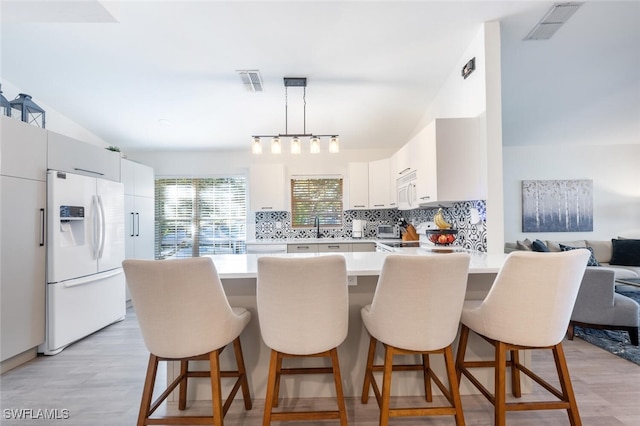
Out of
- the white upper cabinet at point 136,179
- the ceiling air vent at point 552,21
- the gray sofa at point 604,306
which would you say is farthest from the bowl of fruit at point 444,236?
the white upper cabinet at point 136,179

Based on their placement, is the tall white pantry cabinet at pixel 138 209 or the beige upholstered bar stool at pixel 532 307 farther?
the tall white pantry cabinet at pixel 138 209

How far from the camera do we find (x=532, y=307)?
148 cm

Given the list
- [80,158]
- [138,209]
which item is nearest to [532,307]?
[80,158]

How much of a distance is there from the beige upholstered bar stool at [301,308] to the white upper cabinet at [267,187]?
3.32 m

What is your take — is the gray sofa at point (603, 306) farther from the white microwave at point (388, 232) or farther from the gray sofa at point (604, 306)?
the white microwave at point (388, 232)

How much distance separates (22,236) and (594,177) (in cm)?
781

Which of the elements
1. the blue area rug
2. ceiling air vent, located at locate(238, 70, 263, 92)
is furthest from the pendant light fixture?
the blue area rug

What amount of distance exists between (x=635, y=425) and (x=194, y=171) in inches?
221

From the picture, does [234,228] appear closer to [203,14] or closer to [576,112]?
[203,14]

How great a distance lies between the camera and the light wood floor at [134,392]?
177 centimetres

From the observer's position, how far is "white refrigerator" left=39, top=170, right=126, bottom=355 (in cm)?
267

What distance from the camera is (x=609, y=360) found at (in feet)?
8.05

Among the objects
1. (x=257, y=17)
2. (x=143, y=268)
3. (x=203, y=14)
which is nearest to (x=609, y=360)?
(x=143, y=268)

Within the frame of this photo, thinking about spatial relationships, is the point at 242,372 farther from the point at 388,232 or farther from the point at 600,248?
the point at 600,248
